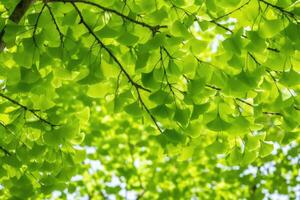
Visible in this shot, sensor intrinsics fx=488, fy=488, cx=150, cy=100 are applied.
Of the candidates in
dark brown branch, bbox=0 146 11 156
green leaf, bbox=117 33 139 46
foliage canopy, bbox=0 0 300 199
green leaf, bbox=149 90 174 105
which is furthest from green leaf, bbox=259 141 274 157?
dark brown branch, bbox=0 146 11 156

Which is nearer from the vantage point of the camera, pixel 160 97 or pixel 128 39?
pixel 128 39

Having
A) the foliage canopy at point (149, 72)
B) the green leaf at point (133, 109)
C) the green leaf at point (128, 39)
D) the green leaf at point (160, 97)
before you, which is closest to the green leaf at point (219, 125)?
the foliage canopy at point (149, 72)

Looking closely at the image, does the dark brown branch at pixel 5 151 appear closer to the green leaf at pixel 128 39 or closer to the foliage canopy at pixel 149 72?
the foliage canopy at pixel 149 72

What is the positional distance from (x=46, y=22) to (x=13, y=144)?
0.89 m

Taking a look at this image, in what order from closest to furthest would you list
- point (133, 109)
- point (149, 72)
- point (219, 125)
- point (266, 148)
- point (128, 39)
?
point (128, 39) → point (149, 72) → point (219, 125) → point (133, 109) → point (266, 148)

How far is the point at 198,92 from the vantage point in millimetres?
2494

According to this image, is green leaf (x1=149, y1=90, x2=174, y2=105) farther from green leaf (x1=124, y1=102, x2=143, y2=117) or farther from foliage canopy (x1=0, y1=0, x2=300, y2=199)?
green leaf (x1=124, y1=102, x2=143, y2=117)

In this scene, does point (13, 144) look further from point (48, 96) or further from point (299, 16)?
point (299, 16)

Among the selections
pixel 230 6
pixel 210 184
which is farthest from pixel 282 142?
pixel 210 184

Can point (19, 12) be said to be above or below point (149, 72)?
above

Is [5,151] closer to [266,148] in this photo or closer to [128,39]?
[128,39]

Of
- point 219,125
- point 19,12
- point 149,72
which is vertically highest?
point 19,12

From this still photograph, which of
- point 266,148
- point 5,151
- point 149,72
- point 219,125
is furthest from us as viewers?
point 5,151

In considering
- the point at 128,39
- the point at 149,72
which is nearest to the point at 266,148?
the point at 149,72
